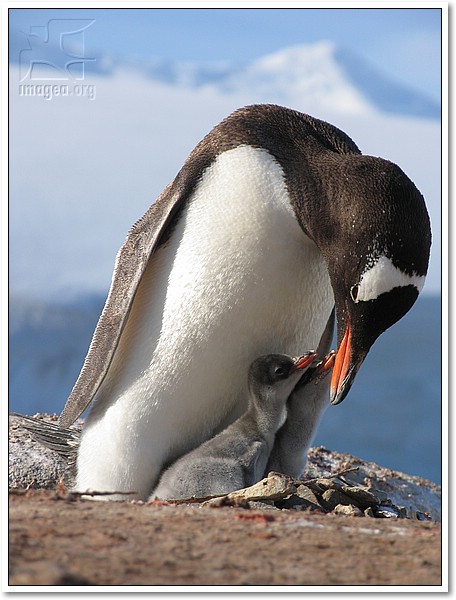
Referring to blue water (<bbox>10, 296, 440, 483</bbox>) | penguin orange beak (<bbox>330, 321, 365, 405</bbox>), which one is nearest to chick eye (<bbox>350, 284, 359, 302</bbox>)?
penguin orange beak (<bbox>330, 321, 365, 405</bbox>)

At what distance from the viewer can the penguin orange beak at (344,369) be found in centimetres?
310

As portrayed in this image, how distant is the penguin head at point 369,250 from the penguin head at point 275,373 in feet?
0.45

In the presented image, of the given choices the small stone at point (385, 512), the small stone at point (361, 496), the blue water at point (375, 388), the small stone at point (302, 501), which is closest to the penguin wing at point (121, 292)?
the small stone at point (302, 501)

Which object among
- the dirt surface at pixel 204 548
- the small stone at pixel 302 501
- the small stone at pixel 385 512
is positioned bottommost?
the dirt surface at pixel 204 548

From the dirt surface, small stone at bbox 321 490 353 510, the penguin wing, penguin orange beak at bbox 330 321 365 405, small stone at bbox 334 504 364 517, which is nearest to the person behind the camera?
the dirt surface

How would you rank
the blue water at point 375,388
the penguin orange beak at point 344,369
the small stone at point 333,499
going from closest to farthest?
the small stone at point 333,499 → the penguin orange beak at point 344,369 → the blue water at point 375,388

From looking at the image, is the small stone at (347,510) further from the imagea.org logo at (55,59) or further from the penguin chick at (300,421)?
the imagea.org logo at (55,59)

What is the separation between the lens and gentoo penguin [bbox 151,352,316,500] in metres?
3.07

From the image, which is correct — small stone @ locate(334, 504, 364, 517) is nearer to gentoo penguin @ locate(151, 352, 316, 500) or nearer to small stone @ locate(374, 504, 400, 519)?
small stone @ locate(374, 504, 400, 519)

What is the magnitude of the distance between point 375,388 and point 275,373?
26.2ft

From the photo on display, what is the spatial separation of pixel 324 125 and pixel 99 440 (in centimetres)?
134

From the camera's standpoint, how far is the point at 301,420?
10.8ft

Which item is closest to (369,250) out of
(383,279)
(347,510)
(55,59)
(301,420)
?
(383,279)
